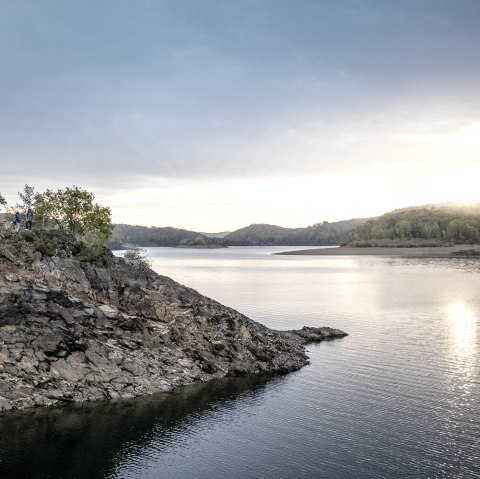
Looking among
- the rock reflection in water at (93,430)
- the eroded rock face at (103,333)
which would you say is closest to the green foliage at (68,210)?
the eroded rock face at (103,333)

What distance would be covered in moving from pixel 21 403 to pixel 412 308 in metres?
87.0

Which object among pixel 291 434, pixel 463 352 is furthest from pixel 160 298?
pixel 463 352

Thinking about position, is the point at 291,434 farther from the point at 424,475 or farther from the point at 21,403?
the point at 21,403

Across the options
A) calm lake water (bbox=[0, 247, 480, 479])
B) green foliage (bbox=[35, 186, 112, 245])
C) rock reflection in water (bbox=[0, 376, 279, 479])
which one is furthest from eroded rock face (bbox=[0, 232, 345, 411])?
green foliage (bbox=[35, 186, 112, 245])

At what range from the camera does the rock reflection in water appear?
A: 3559cm

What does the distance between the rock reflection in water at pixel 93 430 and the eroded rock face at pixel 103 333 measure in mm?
2666

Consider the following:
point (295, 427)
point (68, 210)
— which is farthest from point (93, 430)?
point (68, 210)

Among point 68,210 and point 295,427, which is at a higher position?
point 68,210

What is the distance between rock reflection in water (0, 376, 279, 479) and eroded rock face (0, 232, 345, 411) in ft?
8.75

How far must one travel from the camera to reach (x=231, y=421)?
146 ft

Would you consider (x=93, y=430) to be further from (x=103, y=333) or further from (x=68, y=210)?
(x=68, y=210)

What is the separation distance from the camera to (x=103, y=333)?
184 ft

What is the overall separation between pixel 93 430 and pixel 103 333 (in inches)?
594

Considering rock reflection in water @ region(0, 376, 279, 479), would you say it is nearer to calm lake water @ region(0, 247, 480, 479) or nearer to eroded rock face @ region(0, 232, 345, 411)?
calm lake water @ region(0, 247, 480, 479)
